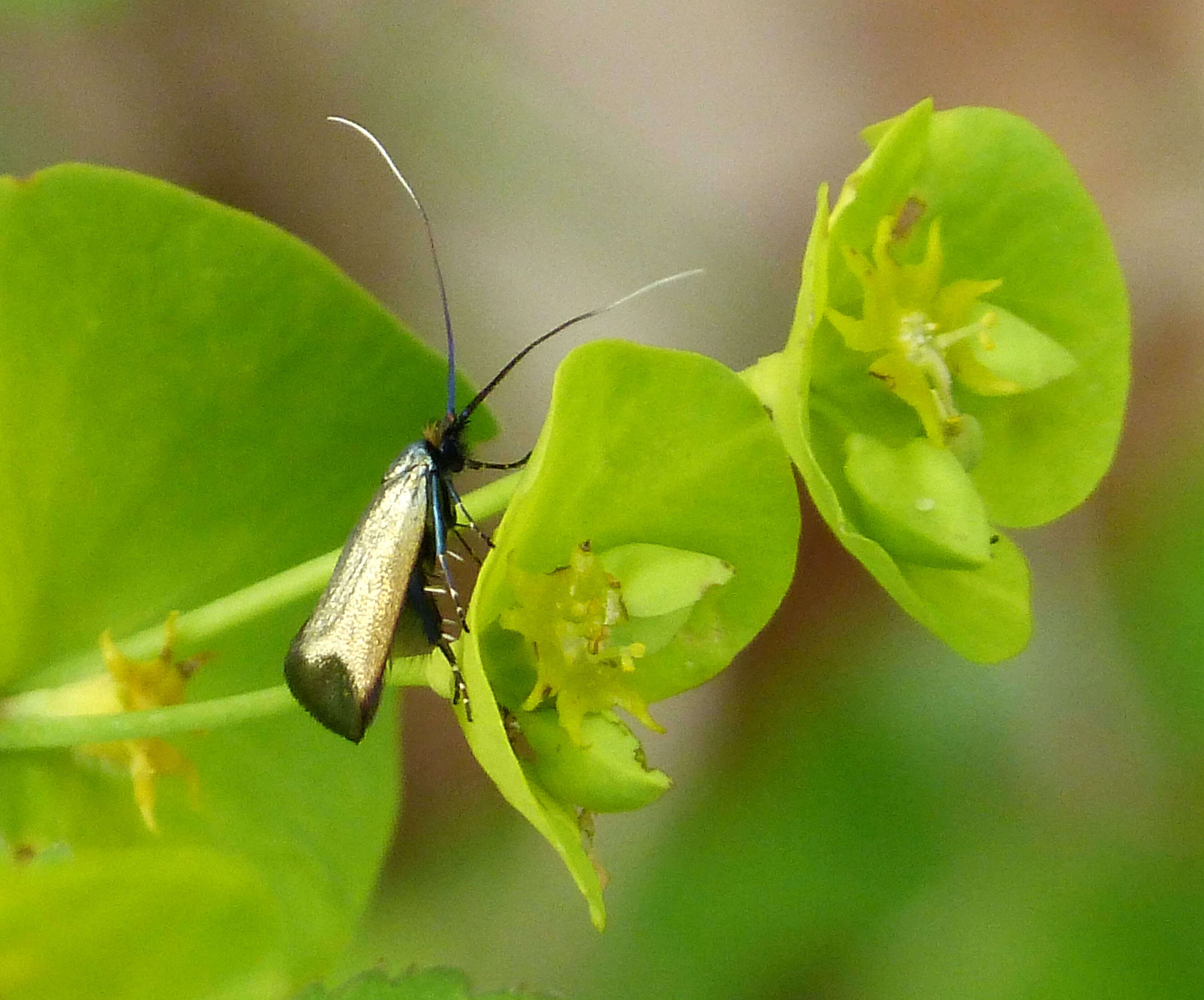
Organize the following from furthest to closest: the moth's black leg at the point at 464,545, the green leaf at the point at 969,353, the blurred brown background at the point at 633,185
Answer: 1. the blurred brown background at the point at 633,185
2. the moth's black leg at the point at 464,545
3. the green leaf at the point at 969,353

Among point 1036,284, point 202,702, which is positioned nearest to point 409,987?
point 202,702

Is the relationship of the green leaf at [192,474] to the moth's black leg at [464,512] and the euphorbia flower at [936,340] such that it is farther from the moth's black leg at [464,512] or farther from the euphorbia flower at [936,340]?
the euphorbia flower at [936,340]

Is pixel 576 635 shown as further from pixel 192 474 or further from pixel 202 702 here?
pixel 192 474

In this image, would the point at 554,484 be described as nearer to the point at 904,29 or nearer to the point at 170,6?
the point at 170,6

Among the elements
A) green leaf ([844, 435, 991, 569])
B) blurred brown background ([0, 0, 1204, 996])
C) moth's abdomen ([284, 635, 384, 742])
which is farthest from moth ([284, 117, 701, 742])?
blurred brown background ([0, 0, 1204, 996])

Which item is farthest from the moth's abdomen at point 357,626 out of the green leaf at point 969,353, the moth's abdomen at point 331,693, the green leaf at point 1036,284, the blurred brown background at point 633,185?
the blurred brown background at point 633,185

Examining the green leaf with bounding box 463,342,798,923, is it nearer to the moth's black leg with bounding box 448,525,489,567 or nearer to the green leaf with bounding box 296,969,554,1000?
the moth's black leg with bounding box 448,525,489,567
